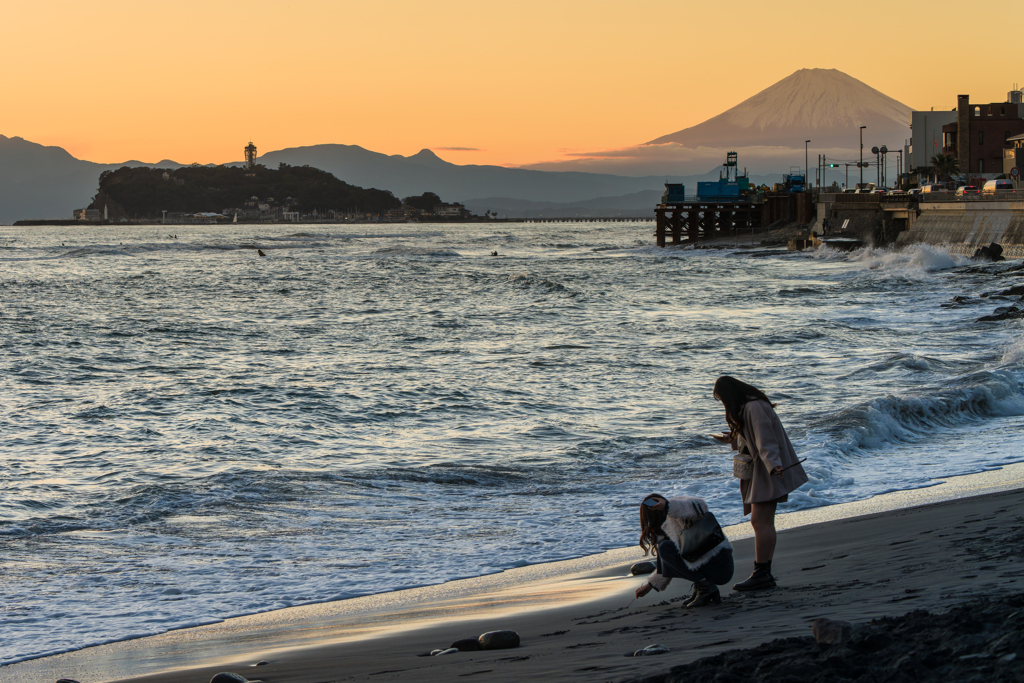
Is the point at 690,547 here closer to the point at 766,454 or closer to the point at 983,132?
the point at 766,454

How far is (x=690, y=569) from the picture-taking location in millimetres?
4660

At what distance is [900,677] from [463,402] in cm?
1107

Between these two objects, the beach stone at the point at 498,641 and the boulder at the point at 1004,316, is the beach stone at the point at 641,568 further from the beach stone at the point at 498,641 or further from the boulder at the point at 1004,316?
the boulder at the point at 1004,316

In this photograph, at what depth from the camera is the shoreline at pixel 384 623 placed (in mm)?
4691

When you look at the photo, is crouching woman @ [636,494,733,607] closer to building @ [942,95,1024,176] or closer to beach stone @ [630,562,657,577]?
beach stone @ [630,562,657,577]

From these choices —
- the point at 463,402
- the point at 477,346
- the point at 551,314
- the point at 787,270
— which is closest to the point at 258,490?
the point at 463,402

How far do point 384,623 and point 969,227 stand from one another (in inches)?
1842

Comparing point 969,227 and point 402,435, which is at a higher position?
point 969,227

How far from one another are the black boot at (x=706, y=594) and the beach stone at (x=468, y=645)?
1.19 meters

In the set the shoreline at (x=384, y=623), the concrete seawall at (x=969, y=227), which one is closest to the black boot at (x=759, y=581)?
the shoreline at (x=384, y=623)

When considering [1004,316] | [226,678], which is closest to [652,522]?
[226,678]

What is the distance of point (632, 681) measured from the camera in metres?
3.38

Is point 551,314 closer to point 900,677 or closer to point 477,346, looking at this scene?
point 477,346

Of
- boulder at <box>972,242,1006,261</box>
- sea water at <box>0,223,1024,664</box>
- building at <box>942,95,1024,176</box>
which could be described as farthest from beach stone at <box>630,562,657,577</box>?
building at <box>942,95,1024,176</box>
